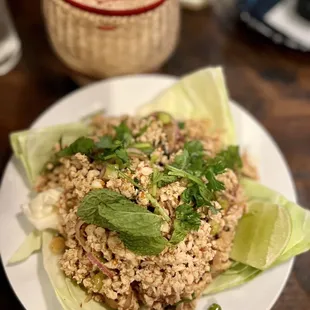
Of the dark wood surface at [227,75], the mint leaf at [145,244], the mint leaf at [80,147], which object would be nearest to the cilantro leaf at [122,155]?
the mint leaf at [80,147]

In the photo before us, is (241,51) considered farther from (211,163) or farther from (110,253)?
(110,253)

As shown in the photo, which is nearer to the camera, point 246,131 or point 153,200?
point 153,200

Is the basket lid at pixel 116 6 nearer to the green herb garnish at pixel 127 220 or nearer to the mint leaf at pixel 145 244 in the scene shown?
the green herb garnish at pixel 127 220

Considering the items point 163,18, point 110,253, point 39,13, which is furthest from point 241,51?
point 110,253

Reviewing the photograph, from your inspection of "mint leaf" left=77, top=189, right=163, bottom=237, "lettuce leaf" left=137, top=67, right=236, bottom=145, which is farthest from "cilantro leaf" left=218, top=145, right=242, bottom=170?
"mint leaf" left=77, top=189, right=163, bottom=237

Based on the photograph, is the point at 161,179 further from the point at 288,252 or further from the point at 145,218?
the point at 288,252

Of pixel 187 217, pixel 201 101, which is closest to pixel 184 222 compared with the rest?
pixel 187 217
